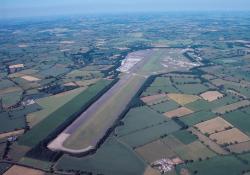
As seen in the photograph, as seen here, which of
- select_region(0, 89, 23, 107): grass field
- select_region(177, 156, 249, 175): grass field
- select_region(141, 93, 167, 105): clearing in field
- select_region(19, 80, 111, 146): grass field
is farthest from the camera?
select_region(0, 89, 23, 107): grass field

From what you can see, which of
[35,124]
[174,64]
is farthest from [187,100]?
[174,64]

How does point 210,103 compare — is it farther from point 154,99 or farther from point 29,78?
point 29,78

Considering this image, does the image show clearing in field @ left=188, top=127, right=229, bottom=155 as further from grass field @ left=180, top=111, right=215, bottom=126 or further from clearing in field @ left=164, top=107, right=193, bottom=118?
clearing in field @ left=164, top=107, right=193, bottom=118

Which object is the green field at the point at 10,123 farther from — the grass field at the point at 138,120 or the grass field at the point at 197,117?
Answer: the grass field at the point at 197,117

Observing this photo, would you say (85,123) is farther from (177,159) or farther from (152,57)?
(152,57)

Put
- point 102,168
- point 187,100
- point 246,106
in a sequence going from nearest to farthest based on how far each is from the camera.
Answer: point 102,168 < point 246,106 < point 187,100

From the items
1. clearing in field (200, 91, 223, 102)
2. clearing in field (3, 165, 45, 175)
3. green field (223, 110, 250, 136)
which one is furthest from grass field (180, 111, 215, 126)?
clearing in field (3, 165, 45, 175)
